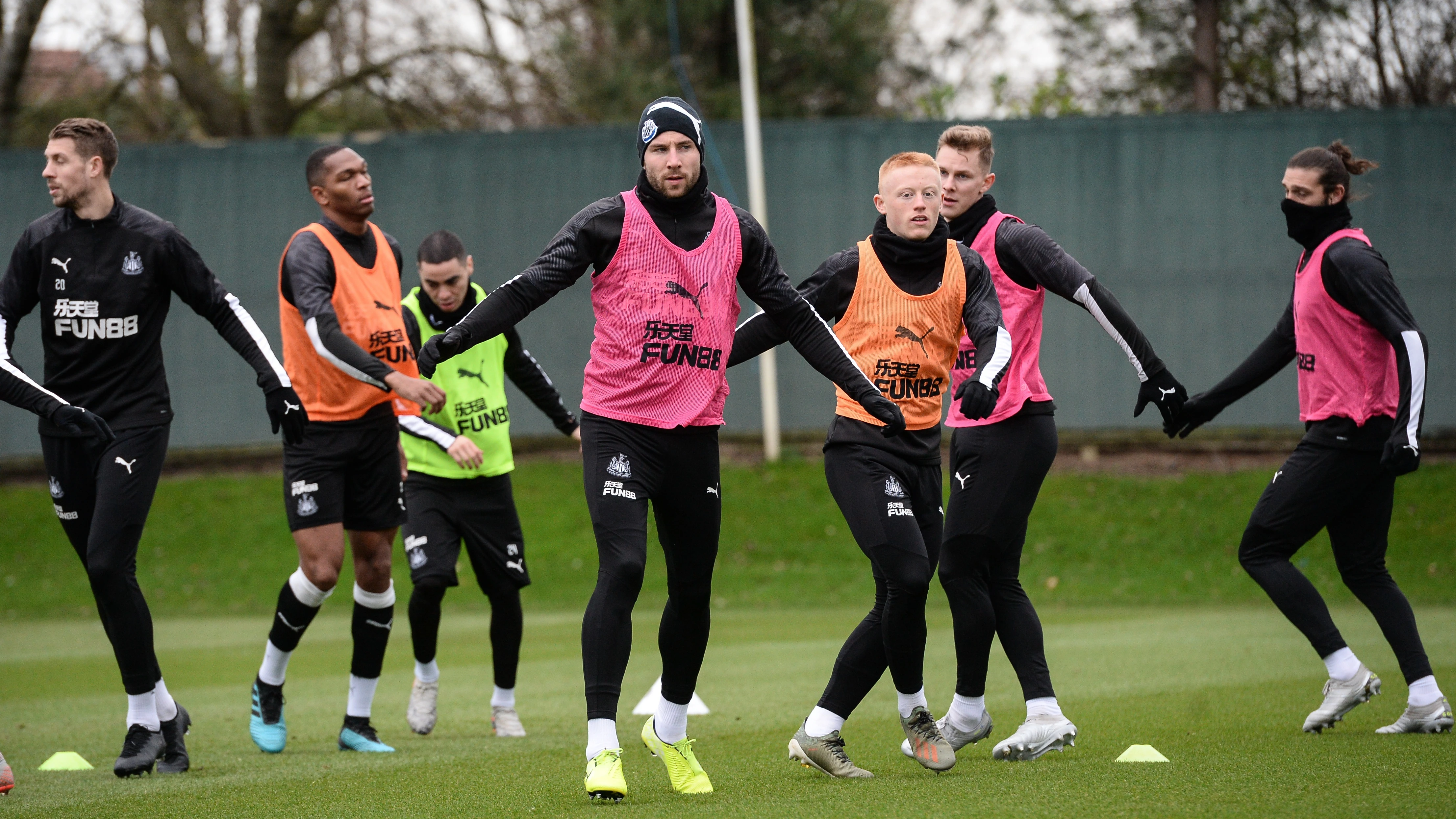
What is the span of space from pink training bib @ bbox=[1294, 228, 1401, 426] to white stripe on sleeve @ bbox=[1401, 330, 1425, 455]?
0.15m

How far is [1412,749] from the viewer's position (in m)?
4.96

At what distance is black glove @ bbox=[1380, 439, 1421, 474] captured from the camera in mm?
5363

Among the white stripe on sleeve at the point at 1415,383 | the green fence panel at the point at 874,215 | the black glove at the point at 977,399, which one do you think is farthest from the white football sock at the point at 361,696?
the green fence panel at the point at 874,215

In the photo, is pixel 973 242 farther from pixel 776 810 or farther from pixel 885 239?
pixel 776 810

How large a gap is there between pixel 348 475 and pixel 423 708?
1.17 meters

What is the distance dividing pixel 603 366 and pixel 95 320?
232 cm

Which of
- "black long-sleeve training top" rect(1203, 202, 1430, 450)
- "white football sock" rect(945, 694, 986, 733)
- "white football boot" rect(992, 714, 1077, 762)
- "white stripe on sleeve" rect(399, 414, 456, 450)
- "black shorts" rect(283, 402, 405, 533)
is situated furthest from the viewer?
"white stripe on sleeve" rect(399, 414, 456, 450)

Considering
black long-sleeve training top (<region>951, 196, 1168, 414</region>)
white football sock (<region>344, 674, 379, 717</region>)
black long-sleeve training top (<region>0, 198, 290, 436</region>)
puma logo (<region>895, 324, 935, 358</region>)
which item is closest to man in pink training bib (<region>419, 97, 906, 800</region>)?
puma logo (<region>895, 324, 935, 358</region>)

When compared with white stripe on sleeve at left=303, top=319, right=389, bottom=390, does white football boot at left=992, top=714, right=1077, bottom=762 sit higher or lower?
lower

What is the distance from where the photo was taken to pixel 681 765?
4605mm

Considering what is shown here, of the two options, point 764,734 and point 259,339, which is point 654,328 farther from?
point 764,734

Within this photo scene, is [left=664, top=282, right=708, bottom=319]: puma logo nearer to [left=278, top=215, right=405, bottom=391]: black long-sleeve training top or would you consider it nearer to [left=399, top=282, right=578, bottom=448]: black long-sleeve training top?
[left=278, top=215, right=405, bottom=391]: black long-sleeve training top

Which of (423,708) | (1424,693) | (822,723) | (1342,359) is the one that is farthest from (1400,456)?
(423,708)

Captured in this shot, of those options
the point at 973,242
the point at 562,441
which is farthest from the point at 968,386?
the point at 562,441
